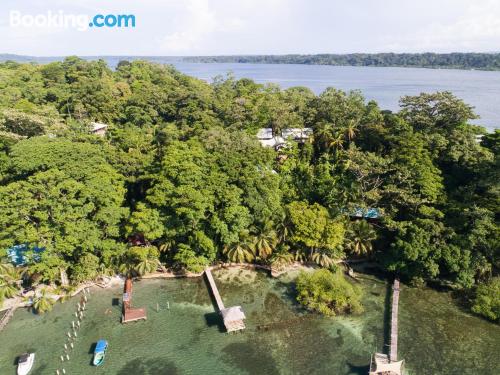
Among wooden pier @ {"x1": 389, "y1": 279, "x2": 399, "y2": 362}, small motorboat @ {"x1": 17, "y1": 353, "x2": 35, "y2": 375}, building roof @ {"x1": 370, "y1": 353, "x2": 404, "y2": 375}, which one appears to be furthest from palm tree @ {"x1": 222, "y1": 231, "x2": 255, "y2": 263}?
small motorboat @ {"x1": 17, "y1": 353, "x2": 35, "y2": 375}

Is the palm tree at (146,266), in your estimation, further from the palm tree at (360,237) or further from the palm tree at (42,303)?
the palm tree at (360,237)

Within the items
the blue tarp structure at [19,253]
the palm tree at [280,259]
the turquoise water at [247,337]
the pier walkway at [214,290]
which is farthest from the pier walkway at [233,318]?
the blue tarp structure at [19,253]

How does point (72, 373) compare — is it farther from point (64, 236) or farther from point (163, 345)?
point (64, 236)

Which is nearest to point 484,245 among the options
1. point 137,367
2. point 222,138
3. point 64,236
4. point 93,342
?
point 222,138

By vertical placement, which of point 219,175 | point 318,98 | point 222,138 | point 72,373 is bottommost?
point 72,373

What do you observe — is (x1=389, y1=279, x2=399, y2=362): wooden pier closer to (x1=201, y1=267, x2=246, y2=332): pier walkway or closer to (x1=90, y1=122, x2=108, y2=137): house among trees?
(x1=201, y1=267, x2=246, y2=332): pier walkway

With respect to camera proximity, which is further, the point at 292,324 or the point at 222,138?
the point at 222,138

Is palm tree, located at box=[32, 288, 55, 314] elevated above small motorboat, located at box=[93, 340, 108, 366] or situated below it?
above
